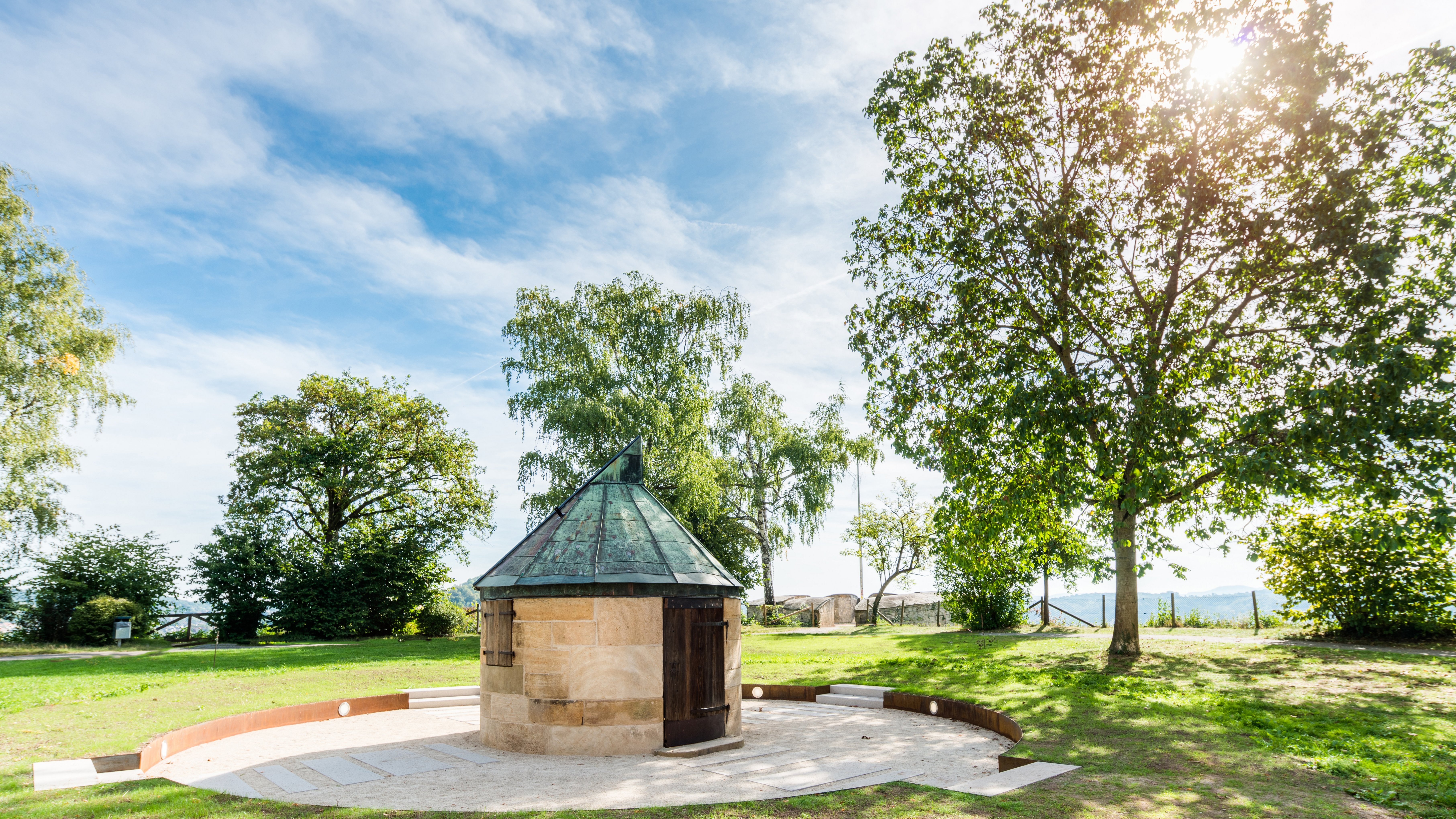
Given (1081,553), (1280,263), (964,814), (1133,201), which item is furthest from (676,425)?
(964,814)

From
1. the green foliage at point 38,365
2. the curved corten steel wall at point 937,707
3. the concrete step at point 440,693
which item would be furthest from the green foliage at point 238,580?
the curved corten steel wall at point 937,707

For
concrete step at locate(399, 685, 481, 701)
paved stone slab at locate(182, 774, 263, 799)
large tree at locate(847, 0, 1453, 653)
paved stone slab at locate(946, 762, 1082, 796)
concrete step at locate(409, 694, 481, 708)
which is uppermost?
large tree at locate(847, 0, 1453, 653)

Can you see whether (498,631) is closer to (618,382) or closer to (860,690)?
(860,690)

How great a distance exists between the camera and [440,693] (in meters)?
14.8

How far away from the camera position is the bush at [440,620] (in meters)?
31.9

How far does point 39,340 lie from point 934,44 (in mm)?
29534

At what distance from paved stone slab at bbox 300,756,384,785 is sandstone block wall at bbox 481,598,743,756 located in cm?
183

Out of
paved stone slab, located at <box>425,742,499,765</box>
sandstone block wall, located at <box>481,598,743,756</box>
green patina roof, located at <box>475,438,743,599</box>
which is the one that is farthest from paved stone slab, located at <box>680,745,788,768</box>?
paved stone slab, located at <box>425,742,499,765</box>

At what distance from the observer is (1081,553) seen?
23781 millimetres

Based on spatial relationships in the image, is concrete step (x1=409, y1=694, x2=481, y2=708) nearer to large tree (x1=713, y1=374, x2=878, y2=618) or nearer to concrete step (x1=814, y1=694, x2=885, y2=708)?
concrete step (x1=814, y1=694, x2=885, y2=708)

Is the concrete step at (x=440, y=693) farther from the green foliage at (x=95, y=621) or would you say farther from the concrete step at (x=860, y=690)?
the green foliage at (x=95, y=621)

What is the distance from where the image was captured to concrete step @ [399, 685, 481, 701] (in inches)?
569

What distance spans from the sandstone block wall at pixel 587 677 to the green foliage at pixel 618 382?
18.3m

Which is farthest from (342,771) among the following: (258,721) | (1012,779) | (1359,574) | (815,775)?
(1359,574)
